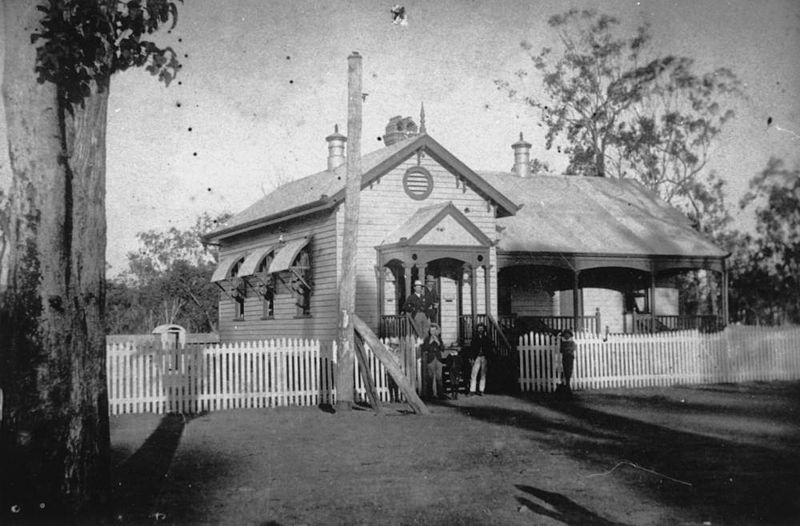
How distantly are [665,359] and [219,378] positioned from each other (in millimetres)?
10549

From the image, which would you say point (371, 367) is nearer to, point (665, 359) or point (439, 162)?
point (439, 162)

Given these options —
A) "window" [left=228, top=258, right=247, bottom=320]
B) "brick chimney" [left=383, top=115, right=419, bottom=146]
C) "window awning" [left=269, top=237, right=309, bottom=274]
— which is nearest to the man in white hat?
"window awning" [left=269, top=237, right=309, bottom=274]

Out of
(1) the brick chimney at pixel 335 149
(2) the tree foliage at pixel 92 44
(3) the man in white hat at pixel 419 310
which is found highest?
(1) the brick chimney at pixel 335 149

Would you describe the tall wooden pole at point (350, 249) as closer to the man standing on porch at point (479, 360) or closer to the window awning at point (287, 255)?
the man standing on porch at point (479, 360)

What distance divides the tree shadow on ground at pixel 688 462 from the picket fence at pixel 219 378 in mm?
3735

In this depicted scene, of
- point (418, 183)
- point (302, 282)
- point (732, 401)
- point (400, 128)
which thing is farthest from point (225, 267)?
point (732, 401)

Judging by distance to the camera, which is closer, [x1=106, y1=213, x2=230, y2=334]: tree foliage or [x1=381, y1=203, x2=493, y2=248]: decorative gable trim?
[x1=381, y1=203, x2=493, y2=248]: decorative gable trim

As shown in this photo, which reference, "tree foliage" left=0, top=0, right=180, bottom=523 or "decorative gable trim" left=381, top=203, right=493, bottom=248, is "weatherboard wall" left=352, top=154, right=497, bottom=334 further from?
"tree foliage" left=0, top=0, right=180, bottom=523

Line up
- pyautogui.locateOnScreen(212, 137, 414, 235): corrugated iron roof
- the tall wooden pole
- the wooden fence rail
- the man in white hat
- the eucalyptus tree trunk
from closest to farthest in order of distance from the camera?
the eucalyptus tree trunk < the tall wooden pole < the wooden fence rail < the man in white hat < pyautogui.locateOnScreen(212, 137, 414, 235): corrugated iron roof

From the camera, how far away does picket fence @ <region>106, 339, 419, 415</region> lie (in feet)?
50.5

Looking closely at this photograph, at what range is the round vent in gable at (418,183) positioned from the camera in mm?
21688

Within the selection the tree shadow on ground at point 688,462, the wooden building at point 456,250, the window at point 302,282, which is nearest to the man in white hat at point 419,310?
the wooden building at point 456,250

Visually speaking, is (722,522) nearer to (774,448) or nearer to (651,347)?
(774,448)

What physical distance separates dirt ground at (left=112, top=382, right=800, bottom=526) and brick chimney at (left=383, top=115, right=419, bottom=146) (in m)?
12.4
